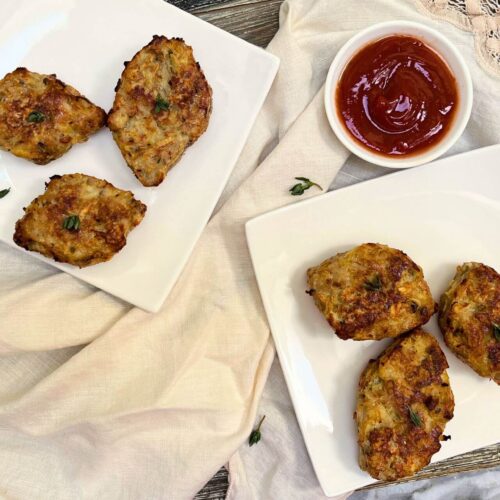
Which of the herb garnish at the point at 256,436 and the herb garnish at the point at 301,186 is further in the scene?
the herb garnish at the point at 256,436

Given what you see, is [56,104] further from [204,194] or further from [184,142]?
[204,194]

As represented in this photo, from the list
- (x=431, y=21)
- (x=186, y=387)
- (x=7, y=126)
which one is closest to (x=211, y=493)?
(x=186, y=387)

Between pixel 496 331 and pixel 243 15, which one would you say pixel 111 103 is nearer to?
pixel 243 15

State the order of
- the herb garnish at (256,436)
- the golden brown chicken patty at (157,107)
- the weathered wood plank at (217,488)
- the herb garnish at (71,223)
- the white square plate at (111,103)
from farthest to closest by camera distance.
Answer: the weathered wood plank at (217,488) → the herb garnish at (256,436) → the white square plate at (111,103) → the golden brown chicken patty at (157,107) → the herb garnish at (71,223)

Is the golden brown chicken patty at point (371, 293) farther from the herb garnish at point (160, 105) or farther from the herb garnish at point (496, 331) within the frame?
the herb garnish at point (160, 105)

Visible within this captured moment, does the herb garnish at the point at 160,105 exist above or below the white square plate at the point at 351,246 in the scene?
above

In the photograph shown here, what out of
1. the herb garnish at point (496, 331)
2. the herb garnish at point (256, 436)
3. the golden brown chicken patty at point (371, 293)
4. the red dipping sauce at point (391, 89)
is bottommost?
the herb garnish at point (256, 436)

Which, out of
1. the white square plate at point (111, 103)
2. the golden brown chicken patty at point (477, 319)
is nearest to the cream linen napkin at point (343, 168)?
the white square plate at point (111, 103)
